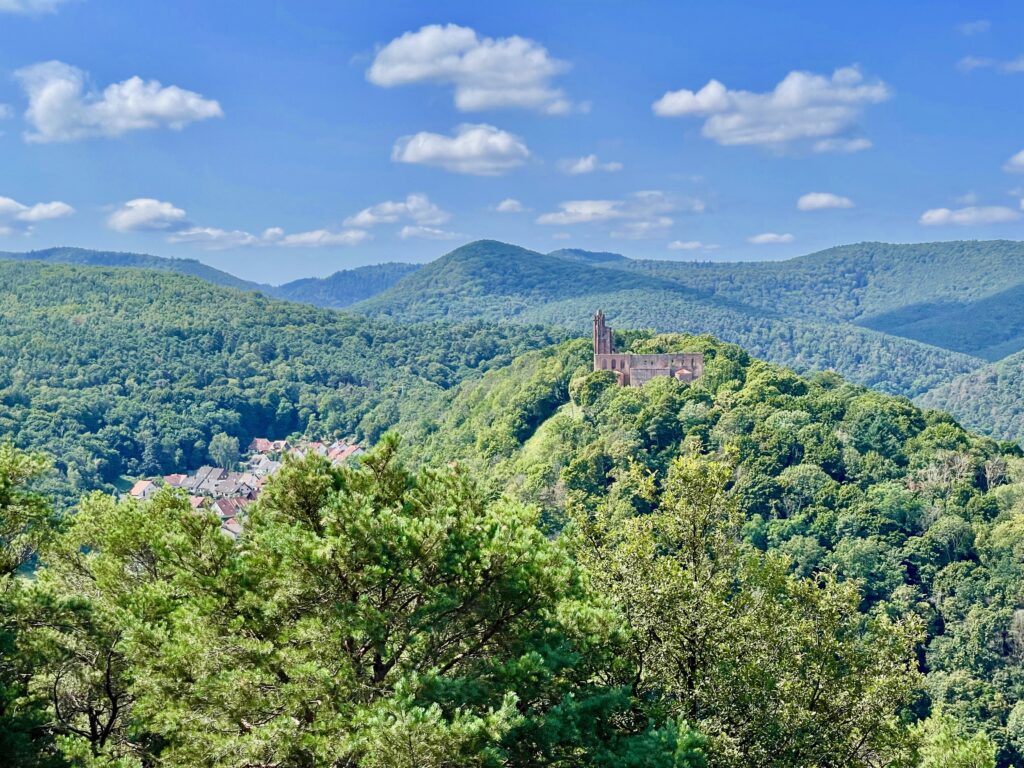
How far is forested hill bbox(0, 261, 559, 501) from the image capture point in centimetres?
12950

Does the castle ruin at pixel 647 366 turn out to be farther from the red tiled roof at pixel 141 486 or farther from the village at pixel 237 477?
the red tiled roof at pixel 141 486

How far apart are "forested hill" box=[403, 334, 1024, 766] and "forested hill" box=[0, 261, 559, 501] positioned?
183 ft

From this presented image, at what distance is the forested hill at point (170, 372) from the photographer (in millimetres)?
129500

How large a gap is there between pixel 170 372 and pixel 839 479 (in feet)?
387

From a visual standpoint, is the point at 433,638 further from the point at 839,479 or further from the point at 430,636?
the point at 839,479

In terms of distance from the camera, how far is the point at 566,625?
46.2ft

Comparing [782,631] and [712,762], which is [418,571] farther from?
[782,631]

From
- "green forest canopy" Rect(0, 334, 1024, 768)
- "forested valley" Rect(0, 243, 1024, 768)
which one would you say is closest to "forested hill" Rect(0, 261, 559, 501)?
"forested valley" Rect(0, 243, 1024, 768)

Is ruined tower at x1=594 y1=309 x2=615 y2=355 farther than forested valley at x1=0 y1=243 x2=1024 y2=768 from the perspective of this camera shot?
Yes

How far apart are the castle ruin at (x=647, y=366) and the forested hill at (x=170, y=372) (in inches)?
2316

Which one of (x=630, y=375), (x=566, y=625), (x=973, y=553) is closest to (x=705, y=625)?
(x=566, y=625)

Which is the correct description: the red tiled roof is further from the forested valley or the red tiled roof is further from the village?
the forested valley

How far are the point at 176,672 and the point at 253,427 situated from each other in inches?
5893

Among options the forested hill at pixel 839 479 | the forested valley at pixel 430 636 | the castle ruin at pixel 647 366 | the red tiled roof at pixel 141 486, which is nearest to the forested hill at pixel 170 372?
the red tiled roof at pixel 141 486
